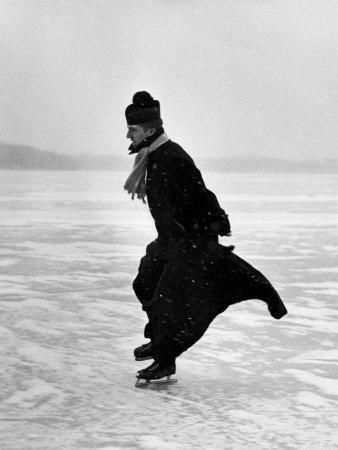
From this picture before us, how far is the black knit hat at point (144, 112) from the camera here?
5.53 m

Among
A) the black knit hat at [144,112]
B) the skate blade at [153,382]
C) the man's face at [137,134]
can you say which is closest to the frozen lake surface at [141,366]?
the skate blade at [153,382]

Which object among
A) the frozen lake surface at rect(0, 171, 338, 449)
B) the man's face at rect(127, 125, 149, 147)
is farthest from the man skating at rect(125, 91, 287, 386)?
the frozen lake surface at rect(0, 171, 338, 449)

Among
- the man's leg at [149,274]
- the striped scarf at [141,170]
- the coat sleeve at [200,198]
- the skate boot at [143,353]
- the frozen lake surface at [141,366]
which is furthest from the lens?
the skate boot at [143,353]

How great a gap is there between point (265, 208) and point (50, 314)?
72.8 feet

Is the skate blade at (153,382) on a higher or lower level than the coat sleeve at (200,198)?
lower

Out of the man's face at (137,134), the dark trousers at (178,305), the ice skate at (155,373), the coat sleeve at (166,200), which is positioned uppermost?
the man's face at (137,134)

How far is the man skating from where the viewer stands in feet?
17.7

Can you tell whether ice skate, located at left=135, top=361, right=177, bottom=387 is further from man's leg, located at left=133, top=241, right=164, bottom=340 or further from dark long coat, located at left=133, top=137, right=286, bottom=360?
man's leg, located at left=133, top=241, right=164, bottom=340

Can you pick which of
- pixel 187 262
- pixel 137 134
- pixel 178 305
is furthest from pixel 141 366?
pixel 137 134

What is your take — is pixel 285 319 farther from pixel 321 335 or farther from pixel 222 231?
pixel 222 231

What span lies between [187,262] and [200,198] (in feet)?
1.13

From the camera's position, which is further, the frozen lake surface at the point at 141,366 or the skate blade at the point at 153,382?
the skate blade at the point at 153,382

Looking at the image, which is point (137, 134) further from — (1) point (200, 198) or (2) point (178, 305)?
(2) point (178, 305)

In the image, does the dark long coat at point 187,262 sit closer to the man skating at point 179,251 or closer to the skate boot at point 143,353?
the man skating at point 179,251
